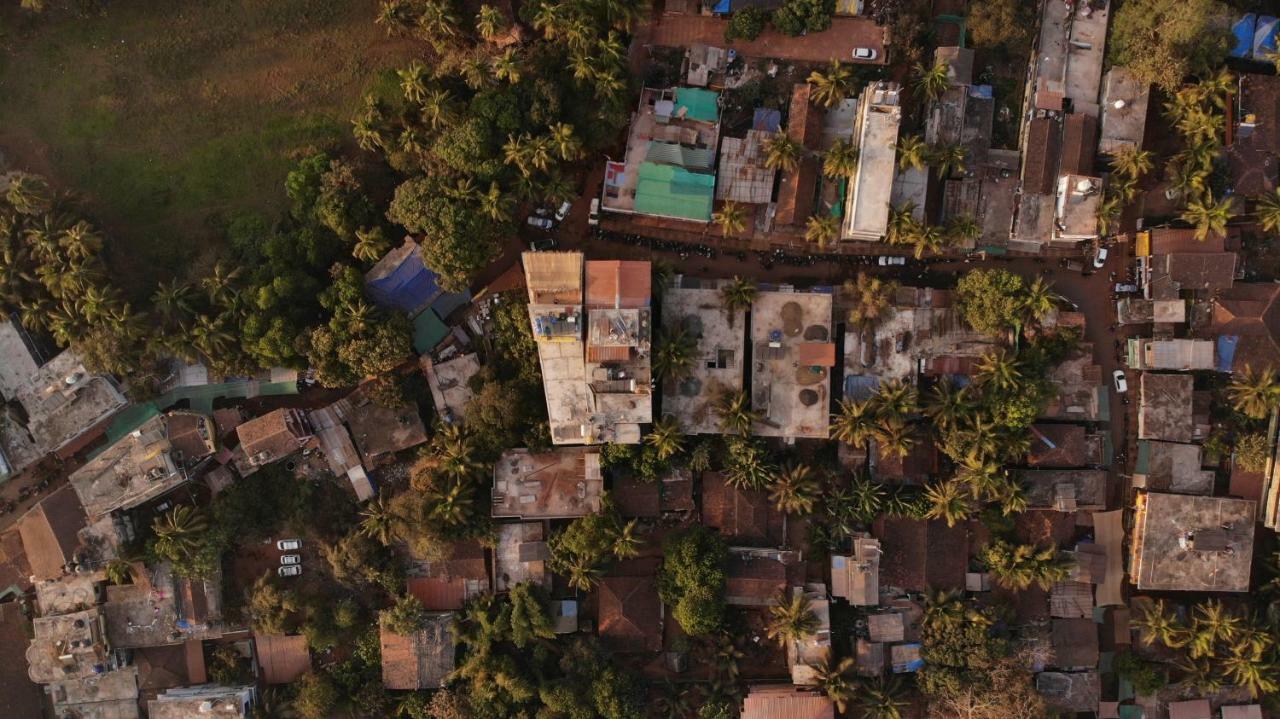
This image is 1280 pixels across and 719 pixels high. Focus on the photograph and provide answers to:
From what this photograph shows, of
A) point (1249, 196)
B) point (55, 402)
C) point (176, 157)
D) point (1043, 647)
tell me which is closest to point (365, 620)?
point (55, 402)

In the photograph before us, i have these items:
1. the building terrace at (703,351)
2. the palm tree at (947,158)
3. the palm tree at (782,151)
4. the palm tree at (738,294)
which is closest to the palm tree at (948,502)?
the building terrace at (703,351)

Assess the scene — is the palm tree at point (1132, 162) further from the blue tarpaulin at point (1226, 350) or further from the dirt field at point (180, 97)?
the dirt field at point (180, 97)

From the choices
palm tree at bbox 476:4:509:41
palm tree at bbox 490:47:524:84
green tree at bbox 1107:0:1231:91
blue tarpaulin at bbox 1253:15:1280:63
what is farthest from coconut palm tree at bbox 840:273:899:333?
blue tarpaulin at bbox 1253:15:1280:63

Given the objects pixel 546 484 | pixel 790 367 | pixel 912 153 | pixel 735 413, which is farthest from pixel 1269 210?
pixel 546 484

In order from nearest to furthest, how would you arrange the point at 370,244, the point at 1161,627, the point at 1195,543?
the point at 370,244
the point at 1161,627
the point at 1195,543

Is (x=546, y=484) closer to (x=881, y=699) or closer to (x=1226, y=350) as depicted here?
(x=881, y=699)

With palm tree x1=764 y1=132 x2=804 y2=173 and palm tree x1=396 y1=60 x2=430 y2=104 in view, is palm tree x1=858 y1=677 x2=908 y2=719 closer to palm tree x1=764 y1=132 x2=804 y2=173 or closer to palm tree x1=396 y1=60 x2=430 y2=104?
palm tree x1=764 y1=132 x2=804 y2=173

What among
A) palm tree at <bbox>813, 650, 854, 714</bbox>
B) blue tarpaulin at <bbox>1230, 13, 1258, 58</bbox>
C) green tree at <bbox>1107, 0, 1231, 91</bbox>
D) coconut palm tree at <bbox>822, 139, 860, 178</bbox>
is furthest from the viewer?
blue tarpaulin at <bbox>1230, 13, 1258, 58</bbox>

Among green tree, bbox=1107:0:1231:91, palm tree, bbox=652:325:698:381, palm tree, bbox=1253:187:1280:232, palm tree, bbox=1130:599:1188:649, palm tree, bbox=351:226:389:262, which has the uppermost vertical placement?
green tree, bbox=1107:0:1231:91
